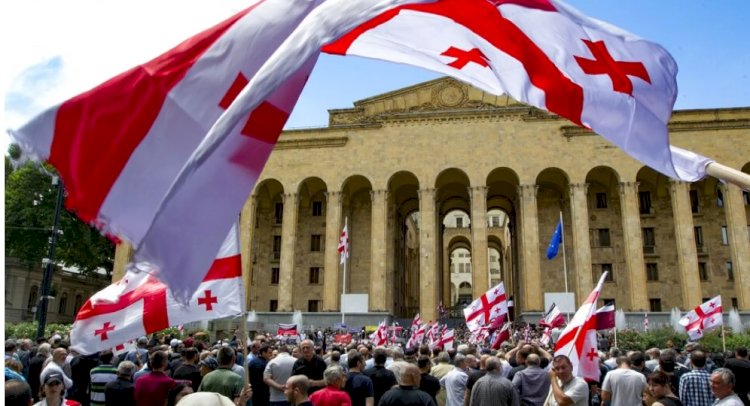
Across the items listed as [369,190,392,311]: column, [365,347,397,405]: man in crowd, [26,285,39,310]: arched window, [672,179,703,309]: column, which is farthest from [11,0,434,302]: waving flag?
[26,285,39,310]: arched window

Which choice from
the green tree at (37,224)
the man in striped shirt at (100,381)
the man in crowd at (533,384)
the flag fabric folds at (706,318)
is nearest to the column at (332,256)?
the green tree at (37,224)

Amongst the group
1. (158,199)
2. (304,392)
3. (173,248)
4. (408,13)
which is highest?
(408,13)

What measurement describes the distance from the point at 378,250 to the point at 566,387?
108 ft

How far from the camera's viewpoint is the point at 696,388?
7.58 meters

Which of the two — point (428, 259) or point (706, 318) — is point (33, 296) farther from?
point (706, 318)

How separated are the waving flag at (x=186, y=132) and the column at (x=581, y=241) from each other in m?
35.1

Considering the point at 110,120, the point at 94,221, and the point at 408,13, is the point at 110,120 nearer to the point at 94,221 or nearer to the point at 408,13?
the point at 94,221

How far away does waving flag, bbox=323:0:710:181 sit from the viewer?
16.6 feet

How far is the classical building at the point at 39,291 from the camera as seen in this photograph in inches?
1832

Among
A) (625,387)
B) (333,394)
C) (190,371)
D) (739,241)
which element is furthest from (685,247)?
(333,394)

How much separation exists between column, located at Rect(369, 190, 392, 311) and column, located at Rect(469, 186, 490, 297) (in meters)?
6.08

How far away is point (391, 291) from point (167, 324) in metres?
34.2

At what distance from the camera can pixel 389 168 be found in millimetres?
39781

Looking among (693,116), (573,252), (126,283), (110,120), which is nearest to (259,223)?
(573,252)
